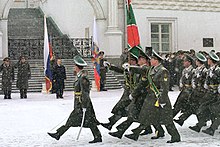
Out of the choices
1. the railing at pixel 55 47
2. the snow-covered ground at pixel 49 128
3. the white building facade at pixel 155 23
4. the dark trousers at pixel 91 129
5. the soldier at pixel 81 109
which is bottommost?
the snow-covered ground at pixel 49 128

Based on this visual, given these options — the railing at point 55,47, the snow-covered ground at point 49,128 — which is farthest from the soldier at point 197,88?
the railing at point 55,47

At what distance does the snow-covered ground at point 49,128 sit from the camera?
871 centimetres

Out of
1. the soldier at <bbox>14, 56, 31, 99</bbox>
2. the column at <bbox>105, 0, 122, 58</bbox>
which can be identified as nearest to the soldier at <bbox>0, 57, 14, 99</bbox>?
the soldier at <bbox>14, 56, 31, 99</bbox>

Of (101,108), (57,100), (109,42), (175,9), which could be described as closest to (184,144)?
(101,108)

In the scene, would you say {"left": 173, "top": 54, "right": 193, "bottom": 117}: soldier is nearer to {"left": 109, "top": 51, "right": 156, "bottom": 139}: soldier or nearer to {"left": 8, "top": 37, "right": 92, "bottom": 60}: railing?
{"left": 109, "top": 51, "right": 156, "bottom": 139}: soldier

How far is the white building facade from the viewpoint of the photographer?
24.0m

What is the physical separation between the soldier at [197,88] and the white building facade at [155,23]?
1402cm

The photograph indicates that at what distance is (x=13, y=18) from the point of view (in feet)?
100

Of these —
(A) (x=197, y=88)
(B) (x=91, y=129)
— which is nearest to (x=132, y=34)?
(A) (x=197, y=88)

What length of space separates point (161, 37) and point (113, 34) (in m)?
3.55

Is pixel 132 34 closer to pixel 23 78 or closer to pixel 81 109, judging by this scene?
pixel 81 109

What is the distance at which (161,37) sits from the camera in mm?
25969

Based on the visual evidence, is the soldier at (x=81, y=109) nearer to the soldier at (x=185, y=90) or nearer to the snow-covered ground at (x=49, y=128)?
the snow-covered ground at (x=49, y=128)

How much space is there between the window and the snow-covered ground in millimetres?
9269
